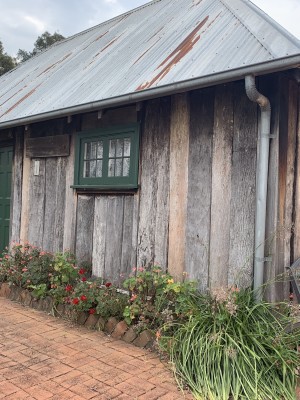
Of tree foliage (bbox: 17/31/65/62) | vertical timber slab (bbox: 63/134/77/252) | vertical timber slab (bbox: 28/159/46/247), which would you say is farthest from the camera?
tree foliage (bbox: 17/31/65/62)

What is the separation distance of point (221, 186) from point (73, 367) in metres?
2.11

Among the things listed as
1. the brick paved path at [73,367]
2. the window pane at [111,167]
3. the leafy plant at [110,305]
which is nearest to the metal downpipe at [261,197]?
the brick paved path at [73,367]

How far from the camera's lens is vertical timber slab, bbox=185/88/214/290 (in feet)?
12.7

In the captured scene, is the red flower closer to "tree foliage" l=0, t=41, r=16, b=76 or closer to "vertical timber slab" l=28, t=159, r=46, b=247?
"vertical timber slab" l=28, t=159, r=46, b=247

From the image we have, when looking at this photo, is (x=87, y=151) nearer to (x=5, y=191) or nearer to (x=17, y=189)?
(x=17, y=189)

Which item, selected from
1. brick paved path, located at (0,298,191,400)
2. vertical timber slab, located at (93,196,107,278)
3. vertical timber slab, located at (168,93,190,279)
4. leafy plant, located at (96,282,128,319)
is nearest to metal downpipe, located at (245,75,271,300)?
vertical timber slab, located at (168,93,190,279)

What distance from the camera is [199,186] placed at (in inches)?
156

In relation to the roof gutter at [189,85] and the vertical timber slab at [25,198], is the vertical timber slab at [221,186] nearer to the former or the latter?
the roof gutter at [189,85]

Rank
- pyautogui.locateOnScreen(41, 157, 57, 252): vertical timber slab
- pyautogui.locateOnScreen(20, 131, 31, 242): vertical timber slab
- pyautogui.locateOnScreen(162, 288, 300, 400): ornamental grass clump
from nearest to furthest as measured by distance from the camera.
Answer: pyautogui.locateOnScreen(162, 288, 300, 400): ornamental grass clump
pyautogui.locateOnScreen(41, 157, 57, 252): vertical timber slab
pyautogui.locateOnScreen(20, 131, 31, 242): vertical timber slab

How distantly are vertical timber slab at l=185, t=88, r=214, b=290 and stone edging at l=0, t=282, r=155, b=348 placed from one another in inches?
30.8

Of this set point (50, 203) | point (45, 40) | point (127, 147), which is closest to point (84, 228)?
point (50, 203)

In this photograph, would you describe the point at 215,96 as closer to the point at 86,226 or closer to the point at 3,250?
the point at 86,226

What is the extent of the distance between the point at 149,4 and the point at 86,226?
15.7 ft

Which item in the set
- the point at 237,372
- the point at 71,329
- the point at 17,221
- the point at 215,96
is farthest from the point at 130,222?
the point at 17,221
